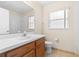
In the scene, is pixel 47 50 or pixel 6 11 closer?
pixel 6 11

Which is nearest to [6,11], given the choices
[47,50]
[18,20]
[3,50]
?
[18,20]

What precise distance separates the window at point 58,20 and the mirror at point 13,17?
131cm

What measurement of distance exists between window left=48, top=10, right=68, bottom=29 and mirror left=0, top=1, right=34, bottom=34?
4.31 feet

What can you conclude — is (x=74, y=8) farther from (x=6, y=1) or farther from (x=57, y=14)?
(x=6, y=1)

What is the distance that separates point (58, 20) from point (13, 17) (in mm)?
2046

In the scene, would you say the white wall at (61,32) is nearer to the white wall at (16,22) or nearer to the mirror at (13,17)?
the mirror at (13,17)

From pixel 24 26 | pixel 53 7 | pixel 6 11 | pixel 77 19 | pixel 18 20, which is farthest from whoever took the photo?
pixel 53 7

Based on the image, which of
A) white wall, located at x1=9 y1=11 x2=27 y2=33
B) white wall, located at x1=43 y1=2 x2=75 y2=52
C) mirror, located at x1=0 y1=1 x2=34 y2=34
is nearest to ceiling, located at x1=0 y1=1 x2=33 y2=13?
mirror, located at x1=0 y1=1 x2=34 y2=34

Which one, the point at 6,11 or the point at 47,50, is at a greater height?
the point at 6,11

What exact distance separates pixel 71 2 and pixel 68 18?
0.55 m

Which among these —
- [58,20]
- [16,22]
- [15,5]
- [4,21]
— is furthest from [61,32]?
[4,21]

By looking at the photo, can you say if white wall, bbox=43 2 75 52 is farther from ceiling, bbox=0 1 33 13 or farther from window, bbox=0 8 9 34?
window, bbox=0 8 9 34

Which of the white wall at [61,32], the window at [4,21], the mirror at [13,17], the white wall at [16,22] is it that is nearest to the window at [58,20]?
the white wall at [61,32]

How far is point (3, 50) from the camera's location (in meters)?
0.88
